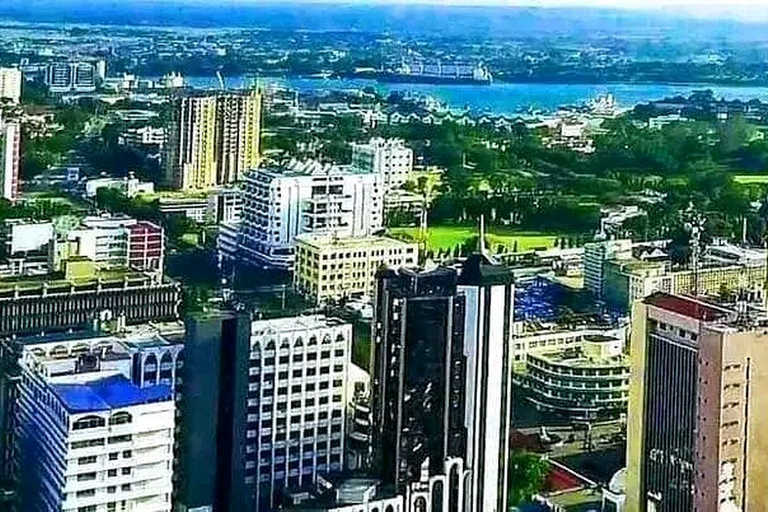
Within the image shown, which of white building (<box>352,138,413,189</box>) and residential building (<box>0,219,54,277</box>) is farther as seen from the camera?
white building (<box>352,138,413,189</box>)

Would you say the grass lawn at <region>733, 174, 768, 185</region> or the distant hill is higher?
the distant hill

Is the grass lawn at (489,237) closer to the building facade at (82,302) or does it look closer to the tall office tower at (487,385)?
the building facade at (82,302)

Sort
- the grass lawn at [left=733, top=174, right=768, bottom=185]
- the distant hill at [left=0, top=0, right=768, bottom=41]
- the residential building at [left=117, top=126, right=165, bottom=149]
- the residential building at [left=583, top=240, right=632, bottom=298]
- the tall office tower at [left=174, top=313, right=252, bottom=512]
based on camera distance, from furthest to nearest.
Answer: the grass lawn at [left=733, top=174, right=768, bottom=185], the distant hill at [left=0, top=0, right=768, bottom=41], the residential building at [left=117, top=126, right=165, bottom=149], the residential building at [left=583, top=240, right=632, bottom=298], the tall office tower at [left=174, top=313, right=252, bottom=512]

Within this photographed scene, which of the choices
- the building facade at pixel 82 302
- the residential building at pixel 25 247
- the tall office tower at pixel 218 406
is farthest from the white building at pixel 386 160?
the tall office tower at pixel 218 406

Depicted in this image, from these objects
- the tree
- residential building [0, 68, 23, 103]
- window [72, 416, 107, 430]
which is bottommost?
the tree

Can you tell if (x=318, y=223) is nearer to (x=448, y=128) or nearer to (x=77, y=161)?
(x=77, y=161)

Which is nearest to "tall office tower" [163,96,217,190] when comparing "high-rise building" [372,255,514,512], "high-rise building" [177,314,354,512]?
"high-rise building" [177,314,354,512]

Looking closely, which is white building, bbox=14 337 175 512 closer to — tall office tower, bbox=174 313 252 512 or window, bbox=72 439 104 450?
window, bbox=72 439 104 450

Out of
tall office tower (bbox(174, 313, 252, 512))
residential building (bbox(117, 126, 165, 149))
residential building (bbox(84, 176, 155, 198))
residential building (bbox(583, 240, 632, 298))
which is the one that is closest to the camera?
tall office tower (bbox(174, 313, 252, 512))
